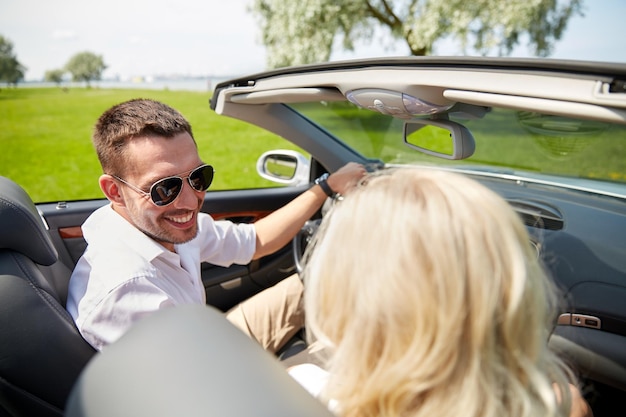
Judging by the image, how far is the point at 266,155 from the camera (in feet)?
11.7

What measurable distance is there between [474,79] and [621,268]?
1252 mm

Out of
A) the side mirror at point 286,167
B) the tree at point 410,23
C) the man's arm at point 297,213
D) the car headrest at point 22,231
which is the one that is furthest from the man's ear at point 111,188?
the tree at point 410,23

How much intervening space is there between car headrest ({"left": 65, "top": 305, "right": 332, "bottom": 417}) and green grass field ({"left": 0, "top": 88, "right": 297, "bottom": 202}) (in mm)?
4274

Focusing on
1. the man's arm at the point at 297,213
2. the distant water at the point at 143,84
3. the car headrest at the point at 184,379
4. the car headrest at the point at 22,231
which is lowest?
the distant water at the point at 143,84

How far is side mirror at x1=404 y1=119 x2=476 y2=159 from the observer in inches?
70.9

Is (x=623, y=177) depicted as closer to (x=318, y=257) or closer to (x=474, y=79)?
(x=474, y=79)

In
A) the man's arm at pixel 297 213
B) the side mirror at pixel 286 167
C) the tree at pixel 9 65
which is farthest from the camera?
the tree at pixel 9 65

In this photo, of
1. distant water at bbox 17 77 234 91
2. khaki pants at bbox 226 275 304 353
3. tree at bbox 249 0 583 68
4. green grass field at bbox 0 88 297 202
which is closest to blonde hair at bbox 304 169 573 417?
khaki pants at bbox 226 275 304 353

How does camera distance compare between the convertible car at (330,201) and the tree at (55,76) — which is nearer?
the convertible car at (330,201)

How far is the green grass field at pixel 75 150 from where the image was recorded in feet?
29.2

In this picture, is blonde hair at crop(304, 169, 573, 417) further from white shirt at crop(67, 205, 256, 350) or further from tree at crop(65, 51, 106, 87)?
tree at crop(65, 51, 106, 87)

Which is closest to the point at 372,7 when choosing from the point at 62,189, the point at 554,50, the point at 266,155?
the point at 554,50

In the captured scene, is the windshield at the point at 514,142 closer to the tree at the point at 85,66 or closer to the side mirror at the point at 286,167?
the side mirror at the point at 286,167

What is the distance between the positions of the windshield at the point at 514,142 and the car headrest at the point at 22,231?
1.34m
